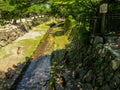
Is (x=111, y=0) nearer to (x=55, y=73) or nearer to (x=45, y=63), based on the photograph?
(x=55, y=73)

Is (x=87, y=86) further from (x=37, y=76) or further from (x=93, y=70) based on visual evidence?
(x=37, y=76)

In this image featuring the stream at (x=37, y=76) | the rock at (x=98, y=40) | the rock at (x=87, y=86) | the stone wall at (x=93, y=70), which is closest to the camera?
the stone wall at (x=93, y=70)

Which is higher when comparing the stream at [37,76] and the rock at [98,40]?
the rock at [98,40]

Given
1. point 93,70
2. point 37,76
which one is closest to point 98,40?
point 93,70

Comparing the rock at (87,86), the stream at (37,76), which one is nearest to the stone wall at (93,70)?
the rock at (87,86)

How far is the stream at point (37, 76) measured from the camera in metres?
14.6

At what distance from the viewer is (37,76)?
53.8ft

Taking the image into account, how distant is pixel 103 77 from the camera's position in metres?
9.93

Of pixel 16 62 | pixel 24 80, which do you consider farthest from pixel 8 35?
pixel 24 80

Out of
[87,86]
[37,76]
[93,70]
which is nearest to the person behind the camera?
[87,86]

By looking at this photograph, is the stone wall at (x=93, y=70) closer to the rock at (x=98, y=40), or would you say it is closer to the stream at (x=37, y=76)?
the rock at (x=98, y=40)

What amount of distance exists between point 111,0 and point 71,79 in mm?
5616

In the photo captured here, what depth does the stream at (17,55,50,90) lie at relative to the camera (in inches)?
573

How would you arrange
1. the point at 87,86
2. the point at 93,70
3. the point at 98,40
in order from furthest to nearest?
the point at 98,40, the point at 93,70, the point at 87,86
